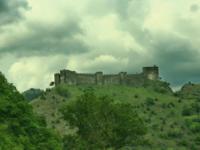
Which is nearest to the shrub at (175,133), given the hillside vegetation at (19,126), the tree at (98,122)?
the tree at (98,122)

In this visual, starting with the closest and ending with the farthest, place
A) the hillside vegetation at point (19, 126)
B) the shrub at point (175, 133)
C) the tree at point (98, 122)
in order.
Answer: the hillside vegetation at point (19, 126)
the tree at point (98, 122)
the shrub at point (175, 133)

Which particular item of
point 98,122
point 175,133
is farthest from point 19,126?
point 175,133

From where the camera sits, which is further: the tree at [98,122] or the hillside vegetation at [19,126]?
the tree at [98,122]

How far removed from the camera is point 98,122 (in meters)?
97.9

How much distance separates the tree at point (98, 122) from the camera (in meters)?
97.8

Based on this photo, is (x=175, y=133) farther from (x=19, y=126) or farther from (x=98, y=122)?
(x=19, y=126)

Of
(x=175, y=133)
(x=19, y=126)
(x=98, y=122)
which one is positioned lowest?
(x=19, y=126)

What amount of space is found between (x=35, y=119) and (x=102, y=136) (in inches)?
1263

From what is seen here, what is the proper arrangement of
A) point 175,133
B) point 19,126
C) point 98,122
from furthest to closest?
point 175,133
point 98,122
point 19,126

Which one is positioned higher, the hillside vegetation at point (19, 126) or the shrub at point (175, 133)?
the shrub at point (175, 133)

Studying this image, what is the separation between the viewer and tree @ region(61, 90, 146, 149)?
321 ft

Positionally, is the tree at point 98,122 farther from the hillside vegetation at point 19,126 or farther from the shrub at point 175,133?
the shrub at point 175,133

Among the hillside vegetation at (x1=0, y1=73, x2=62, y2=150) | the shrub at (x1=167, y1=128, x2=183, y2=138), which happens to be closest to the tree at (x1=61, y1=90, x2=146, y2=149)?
the hillside vegetation at (x1=0, y1=73, x2=62, y2=150)

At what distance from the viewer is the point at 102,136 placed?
98.1m
